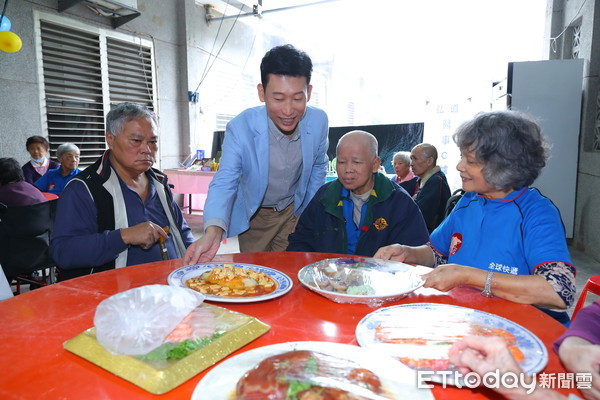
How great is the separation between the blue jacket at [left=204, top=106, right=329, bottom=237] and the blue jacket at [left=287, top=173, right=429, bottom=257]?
39cm

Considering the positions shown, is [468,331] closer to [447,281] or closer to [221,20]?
[447,281]

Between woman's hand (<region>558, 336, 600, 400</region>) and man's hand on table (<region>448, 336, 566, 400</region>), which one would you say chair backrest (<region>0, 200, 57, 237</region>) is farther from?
woman's hand (<region>558, 336, 600, 400</region>)

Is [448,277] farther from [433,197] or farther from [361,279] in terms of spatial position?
[433,197]

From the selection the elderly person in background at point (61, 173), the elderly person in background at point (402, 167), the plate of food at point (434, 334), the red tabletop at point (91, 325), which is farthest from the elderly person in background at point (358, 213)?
the elderly person in background at point (61, 173)

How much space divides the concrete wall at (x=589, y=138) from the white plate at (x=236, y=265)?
4925 mm

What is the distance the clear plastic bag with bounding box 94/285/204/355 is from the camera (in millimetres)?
736

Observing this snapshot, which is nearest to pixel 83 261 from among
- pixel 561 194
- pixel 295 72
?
pixel 295 72

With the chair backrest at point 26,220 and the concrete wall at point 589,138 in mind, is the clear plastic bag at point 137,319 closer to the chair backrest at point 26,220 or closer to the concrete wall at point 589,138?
the chair backrest at point 26,220

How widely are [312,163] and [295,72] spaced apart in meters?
0.72

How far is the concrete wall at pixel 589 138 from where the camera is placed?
189 inches

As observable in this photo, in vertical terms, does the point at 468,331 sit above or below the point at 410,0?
below

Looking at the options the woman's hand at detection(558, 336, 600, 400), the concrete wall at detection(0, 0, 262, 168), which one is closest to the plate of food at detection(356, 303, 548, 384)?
the woman's hand at detection(558, 336, 600, 400)

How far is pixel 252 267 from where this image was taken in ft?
4.62

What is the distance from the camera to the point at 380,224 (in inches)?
78.8
